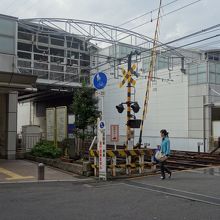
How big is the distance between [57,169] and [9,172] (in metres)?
2.11

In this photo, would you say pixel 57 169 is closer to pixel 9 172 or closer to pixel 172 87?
pixel 9 172

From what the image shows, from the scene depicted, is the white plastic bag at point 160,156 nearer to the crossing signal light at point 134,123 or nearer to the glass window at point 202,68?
the crossing signal light at point 134,123

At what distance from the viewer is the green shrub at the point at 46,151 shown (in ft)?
58.9

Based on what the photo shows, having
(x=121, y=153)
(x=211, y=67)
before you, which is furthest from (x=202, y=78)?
(x=121, y=153)

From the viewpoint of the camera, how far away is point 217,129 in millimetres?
28484

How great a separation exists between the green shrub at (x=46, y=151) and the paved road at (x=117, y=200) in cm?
609

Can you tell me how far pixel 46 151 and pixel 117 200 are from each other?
9.77 m

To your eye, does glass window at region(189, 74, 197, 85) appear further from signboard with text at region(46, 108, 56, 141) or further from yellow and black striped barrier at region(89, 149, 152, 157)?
yellow and black striped barrier at region(89, 149, 152, 157)

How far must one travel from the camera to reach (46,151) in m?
18.1

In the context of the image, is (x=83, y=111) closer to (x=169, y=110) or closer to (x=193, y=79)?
(x=193, y=79)

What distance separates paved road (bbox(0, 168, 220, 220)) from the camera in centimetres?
735

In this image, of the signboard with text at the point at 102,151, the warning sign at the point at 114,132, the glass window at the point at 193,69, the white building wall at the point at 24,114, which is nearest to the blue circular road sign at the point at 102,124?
the signboard with text at the point at 102,151

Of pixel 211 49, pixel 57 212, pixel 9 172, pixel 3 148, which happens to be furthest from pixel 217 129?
pixel 57 212

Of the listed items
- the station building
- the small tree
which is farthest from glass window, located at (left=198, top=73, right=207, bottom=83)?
the small tree
